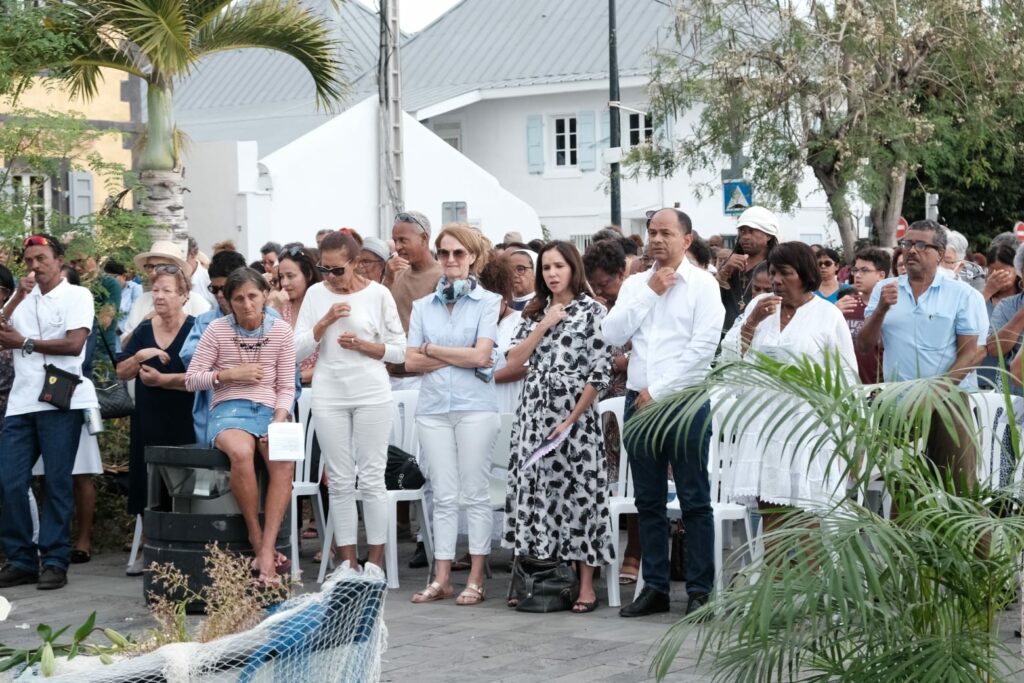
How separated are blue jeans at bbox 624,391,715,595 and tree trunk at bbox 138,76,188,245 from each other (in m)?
8.94

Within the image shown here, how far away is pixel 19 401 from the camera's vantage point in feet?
32.1

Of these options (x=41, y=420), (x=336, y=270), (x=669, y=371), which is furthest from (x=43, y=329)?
(x=669, y=371)

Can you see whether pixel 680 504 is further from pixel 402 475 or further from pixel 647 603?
pixel 402 475

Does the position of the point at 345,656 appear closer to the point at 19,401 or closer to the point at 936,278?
the point at 936,278

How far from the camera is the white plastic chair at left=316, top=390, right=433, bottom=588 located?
9500mm

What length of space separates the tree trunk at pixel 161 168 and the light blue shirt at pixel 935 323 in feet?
30.5

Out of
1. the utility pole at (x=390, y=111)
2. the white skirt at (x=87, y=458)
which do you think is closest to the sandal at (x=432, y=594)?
the white skirt at (x=87, y=458)

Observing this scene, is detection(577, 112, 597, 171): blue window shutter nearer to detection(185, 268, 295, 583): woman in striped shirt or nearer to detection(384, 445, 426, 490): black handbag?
detection(384, 445, 426, 490): black handbag

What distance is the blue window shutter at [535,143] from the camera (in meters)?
43.1

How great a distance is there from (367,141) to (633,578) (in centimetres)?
2426

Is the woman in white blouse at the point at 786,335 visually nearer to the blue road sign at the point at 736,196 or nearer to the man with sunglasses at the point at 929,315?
the man with sunglasses at the point at 929,315

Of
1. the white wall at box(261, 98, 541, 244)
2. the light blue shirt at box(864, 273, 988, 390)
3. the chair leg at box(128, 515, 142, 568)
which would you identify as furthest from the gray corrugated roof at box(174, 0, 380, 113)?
the light blue shirt at box(864, 273, 988, 390)

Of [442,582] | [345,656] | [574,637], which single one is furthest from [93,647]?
[442,582]

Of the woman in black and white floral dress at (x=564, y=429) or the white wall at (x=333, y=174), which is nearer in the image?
the woman in black and white floral dress at (x=564, y=429)
